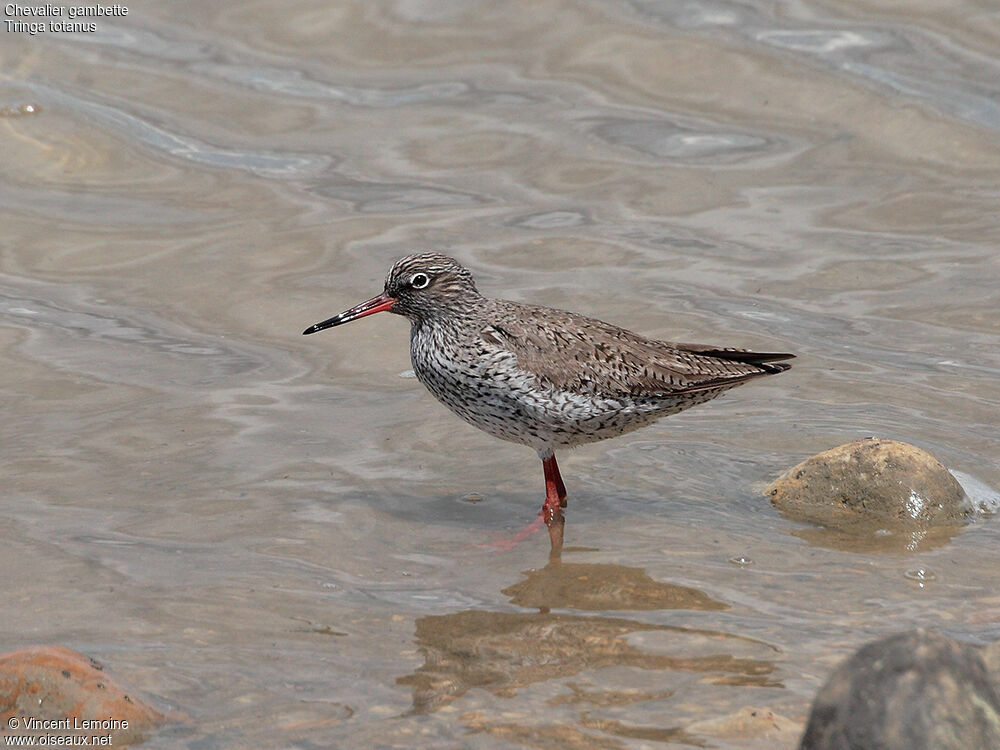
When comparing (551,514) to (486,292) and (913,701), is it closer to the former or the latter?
(486,292)

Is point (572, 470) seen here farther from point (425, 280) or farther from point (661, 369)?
point (425, 280)

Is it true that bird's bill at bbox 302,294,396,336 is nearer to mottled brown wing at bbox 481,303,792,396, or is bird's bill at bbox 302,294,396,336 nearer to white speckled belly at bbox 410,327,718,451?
white speckled belly at bbox 410,327,718,451

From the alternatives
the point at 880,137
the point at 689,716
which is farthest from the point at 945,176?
the point at 689,716

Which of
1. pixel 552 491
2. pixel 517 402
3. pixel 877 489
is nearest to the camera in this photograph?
pixel 877 489

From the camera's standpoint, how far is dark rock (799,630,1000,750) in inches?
177

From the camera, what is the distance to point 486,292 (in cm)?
1177

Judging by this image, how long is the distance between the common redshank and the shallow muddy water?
544 mm

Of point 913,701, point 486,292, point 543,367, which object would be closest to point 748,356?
point 543,367

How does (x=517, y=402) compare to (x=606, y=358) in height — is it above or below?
below

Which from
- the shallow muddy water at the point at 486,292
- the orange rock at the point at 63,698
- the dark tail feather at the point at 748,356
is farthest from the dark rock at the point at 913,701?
the dark tail feather at the point at 748,356

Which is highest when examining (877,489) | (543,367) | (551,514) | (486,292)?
(543,367)

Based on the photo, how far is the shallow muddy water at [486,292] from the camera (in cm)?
661

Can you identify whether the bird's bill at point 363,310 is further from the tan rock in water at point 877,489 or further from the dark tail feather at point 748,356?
the tan rock in water at point 877,489

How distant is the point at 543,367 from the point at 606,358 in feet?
1.55
